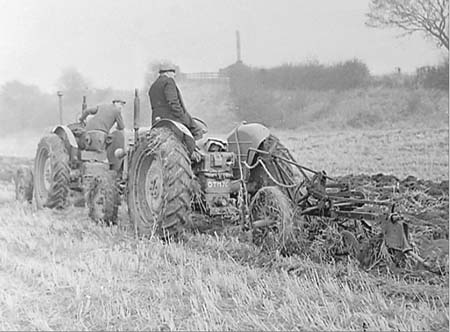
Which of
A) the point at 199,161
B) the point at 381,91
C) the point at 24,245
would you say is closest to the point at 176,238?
the point at 199,161

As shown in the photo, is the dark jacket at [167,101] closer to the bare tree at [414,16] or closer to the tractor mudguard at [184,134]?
the tractor mudguard at [184,134]

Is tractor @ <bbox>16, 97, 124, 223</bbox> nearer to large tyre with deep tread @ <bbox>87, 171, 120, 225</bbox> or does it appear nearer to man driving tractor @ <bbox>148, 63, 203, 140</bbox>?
large tyre with deep tread @ <bbox>87, 171, 120, 225</bbox>

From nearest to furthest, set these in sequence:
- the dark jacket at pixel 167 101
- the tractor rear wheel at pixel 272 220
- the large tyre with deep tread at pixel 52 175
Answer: the tractor rear wheel at pixel 272 220 < the dark jacket at pixel 167 101 < the large tyre with deep tread at pixel 52 175

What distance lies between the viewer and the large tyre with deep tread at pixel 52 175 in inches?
267

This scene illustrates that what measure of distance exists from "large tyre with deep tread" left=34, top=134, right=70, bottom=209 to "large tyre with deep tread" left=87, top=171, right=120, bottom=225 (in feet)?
2.58

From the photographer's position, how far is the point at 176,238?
4.67 m

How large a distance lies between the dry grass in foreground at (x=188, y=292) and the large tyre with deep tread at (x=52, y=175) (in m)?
2.30

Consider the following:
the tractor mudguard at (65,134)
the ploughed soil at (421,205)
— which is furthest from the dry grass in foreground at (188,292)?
the tractor mudguard at (65,134)

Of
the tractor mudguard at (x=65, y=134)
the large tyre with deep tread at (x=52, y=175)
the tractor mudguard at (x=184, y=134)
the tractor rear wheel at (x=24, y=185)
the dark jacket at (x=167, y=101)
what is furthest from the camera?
the tractor rear wheel at (x=24, y=185)

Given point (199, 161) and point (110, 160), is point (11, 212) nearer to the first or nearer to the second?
point (110, 160)

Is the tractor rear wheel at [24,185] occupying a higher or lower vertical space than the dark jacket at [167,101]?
lower

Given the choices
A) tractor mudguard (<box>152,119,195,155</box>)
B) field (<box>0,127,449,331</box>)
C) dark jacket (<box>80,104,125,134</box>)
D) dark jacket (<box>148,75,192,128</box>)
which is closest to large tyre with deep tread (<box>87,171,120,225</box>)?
field (<box>0,127,449,331</box>)

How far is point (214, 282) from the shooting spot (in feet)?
11.1

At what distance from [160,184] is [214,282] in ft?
6.02
